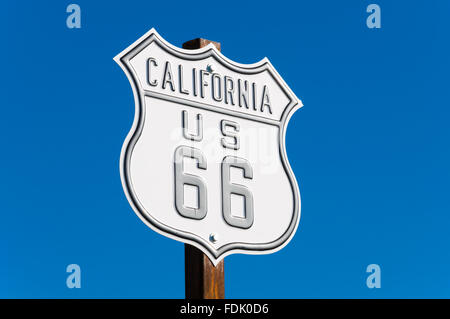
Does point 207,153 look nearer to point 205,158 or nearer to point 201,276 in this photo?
point 205,158

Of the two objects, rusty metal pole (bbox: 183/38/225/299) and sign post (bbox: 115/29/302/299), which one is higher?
sign post (bbox: 115/29/302/299)

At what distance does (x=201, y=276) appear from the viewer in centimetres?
557

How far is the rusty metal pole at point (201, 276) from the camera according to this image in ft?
18.2

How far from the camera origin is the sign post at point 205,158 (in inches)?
216

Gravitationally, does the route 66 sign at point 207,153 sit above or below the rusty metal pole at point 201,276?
above

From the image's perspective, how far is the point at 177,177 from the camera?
5.56 metres

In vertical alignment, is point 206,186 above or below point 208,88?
below

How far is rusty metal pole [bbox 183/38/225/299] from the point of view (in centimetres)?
555
